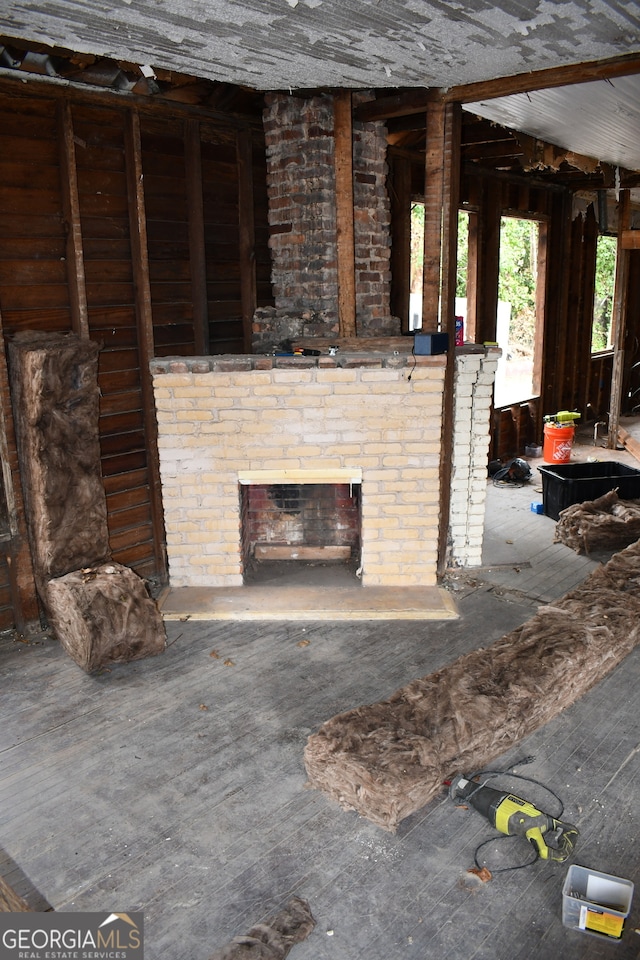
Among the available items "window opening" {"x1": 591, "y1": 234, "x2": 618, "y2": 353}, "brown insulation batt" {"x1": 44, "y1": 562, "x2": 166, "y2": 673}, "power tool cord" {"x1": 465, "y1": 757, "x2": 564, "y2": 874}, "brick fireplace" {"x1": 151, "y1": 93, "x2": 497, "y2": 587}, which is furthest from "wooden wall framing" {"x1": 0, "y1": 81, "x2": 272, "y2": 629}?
"window opening" {"x1": 591, "y1": 234, "x2": 618, "y2": 353}

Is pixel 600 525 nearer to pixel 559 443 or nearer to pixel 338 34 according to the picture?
pixel 559 443

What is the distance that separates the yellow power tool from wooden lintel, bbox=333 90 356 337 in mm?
3094

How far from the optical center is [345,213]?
474 centimetres

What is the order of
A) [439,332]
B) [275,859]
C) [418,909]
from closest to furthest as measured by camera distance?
[418,909]
[275,859]
[439,332]

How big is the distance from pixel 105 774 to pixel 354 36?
3.59 meters

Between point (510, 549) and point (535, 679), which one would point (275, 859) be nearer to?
point (535, 679)

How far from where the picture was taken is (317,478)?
193 inches

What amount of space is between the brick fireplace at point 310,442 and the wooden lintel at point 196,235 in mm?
537

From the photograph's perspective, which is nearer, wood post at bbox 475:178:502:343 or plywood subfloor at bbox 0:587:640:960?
plywood subfloor at bbox 0:587:640:960

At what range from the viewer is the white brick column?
16.5ft

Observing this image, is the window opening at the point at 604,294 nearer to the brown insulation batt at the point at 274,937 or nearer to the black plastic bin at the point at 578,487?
the black plastic bin at the point at 578,487

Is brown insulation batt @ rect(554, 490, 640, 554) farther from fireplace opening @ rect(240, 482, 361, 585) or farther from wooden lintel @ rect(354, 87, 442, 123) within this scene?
wooden lintel @ rect(354, 87, 442, 123)

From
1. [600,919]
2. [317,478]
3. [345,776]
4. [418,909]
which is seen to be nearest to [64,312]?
[317,478]

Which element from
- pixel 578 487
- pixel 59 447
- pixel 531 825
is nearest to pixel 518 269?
pixel 578 487
